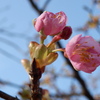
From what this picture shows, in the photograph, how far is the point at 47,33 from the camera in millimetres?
717

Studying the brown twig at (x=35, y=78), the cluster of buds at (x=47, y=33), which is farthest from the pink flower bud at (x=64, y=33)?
the brown twig at (x=35, y=78)

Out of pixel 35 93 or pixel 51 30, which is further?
pixel 51 30

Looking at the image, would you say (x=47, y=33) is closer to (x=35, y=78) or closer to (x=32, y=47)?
(x=32, y=47)

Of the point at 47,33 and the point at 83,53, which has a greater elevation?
the point at 47,33

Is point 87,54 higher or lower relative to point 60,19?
lower

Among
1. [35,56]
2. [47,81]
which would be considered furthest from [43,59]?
[47,81]

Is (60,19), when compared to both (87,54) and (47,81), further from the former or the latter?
(47,81)

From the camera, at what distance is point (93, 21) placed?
3.04m

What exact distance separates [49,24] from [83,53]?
0.15 meters

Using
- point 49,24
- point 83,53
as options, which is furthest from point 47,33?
point 83,53

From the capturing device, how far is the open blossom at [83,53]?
2.19ft

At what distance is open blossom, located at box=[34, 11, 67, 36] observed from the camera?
0.70m

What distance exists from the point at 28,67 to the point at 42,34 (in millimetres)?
131

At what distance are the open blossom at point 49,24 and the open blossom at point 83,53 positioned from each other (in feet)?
0.22
